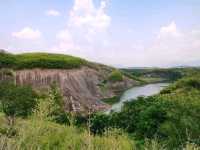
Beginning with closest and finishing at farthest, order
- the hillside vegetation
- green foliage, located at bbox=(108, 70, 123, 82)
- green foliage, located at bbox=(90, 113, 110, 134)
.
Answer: the hillside vegetation
green foliage, located at bbox=(90, 113, 110, 134)
green foliage, located at bbox=(108, 70, 123, 82)

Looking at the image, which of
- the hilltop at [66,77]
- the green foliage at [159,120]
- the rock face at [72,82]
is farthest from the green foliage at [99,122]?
the rock face at [72,82]

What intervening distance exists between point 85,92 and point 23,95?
42566 mm

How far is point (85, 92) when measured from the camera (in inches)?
3408

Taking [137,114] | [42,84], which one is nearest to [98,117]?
[137,114]

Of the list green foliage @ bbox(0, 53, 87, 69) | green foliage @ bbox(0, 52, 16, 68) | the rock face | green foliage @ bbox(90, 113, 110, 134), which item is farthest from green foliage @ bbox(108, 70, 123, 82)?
green foliage @ bbox(90, 113, 110, 134)

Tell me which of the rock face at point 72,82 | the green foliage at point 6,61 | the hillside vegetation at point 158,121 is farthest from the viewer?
the green foliage at point 6,61

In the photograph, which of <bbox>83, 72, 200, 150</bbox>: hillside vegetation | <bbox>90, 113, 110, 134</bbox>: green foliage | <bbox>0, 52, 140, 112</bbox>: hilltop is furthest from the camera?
<bbox>0, 52, 140, 112</bbox>: hilltop

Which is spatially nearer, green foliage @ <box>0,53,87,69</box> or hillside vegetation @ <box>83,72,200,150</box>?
hillside vegetation @ <box>83,72,200,150</box>

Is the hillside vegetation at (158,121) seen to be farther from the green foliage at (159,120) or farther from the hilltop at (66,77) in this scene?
the hilltop at (66,77)

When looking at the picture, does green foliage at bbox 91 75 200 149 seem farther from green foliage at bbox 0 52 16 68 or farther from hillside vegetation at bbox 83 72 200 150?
green foliage at bbox 0 52 16 68

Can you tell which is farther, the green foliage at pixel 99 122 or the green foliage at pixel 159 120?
the green foliage at pixel 99 122

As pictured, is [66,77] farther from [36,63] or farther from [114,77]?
[114,77]

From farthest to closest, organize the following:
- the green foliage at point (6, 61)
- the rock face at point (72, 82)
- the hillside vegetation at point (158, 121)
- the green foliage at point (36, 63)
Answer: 1. the green foliage at point (36, 63)
2. the green foliage at point (6, 61)
3. the rock face at point (72, 82)
4. the hillside vegetation at point (158, 121)

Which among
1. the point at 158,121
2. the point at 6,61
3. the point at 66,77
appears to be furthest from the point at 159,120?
the point at 6,61
